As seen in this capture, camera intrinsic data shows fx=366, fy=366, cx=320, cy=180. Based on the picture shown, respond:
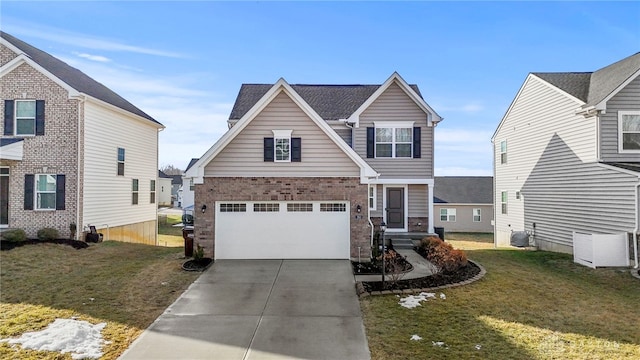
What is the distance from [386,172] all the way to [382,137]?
1.59 m

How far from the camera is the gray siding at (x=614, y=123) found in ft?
46.2

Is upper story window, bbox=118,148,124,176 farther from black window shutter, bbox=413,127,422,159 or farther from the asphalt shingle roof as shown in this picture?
black window shutter, bbox=413,127,422,159

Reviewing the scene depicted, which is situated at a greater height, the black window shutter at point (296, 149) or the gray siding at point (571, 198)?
the black window shutter at point (296, 149)

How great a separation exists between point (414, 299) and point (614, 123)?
465 inches

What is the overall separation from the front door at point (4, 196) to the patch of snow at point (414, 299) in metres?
16.6

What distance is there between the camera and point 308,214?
42.6 feet

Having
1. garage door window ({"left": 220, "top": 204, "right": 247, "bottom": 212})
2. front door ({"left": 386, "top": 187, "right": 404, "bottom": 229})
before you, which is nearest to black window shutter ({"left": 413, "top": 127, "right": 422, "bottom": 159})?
front door ({"left": 386, "top": 187, "right": 404, "bottom": 229})

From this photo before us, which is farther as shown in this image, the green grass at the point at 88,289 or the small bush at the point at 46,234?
the small bush at the point at 46,234

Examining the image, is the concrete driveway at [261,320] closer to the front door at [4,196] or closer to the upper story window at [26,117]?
the front door at [4,196]

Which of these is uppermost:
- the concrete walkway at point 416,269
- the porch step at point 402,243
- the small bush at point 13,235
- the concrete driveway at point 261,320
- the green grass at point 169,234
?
Answer: the small bush at point 13,235

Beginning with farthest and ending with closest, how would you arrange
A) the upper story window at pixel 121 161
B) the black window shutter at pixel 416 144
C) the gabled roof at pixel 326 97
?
the upper story window at pixel 121 161 → the gabled roof at pixel 326 97 → the black window shutter at pixel 416 144

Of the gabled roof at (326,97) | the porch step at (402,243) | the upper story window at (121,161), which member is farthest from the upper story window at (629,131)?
the upper story window at (121,161)

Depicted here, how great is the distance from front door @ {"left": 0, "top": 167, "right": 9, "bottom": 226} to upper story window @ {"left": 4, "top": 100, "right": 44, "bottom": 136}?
1.69 meters

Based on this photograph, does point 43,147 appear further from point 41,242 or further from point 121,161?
point 41,242
